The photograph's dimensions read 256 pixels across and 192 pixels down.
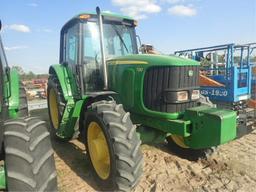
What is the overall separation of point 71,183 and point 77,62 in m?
2.03

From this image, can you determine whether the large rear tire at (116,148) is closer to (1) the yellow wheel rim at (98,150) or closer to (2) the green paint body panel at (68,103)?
(1) the yellow wheel rim at (98,150)

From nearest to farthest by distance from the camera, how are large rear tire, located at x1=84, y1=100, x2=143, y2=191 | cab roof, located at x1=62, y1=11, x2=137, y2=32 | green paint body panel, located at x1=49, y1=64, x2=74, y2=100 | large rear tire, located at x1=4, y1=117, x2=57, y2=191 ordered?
large rear tire, located at x1=4, y1=117, x2=57, y2=191
large rear tire, located at x1=84, y1=100, x2=143, y2=191
cab roof, located at x1=62, y1=11, x2=137, y2=32
green paint body panel, located at x1=49, y1=64, x2=74, y2=100

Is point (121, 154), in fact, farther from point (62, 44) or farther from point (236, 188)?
point (62, 44)

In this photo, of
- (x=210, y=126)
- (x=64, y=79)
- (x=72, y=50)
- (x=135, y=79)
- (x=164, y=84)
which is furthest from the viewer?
(x=64, y=79)

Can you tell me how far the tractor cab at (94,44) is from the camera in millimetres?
5359

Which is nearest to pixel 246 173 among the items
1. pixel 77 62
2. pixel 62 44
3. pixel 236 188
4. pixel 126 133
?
pixel 236 188

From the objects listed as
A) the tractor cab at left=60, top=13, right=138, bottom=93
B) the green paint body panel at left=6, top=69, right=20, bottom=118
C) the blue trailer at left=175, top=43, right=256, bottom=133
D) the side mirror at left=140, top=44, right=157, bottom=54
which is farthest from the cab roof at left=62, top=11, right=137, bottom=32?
the blue trailer at left=175, top=43, right=256, bottom=133

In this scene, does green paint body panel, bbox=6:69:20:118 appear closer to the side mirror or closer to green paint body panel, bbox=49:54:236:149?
green paint body panel, bbox=49:54:236:149

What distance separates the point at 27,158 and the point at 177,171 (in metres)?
2.61

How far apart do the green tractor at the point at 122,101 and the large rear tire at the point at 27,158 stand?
1.00 metres

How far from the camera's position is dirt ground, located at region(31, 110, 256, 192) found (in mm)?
4426

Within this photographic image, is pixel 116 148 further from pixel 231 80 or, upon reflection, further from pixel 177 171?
pixel 231 80

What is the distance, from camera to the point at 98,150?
4.54 metres

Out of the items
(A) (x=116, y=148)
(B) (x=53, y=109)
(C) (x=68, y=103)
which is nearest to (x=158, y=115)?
(A) (x=116, y=148)
